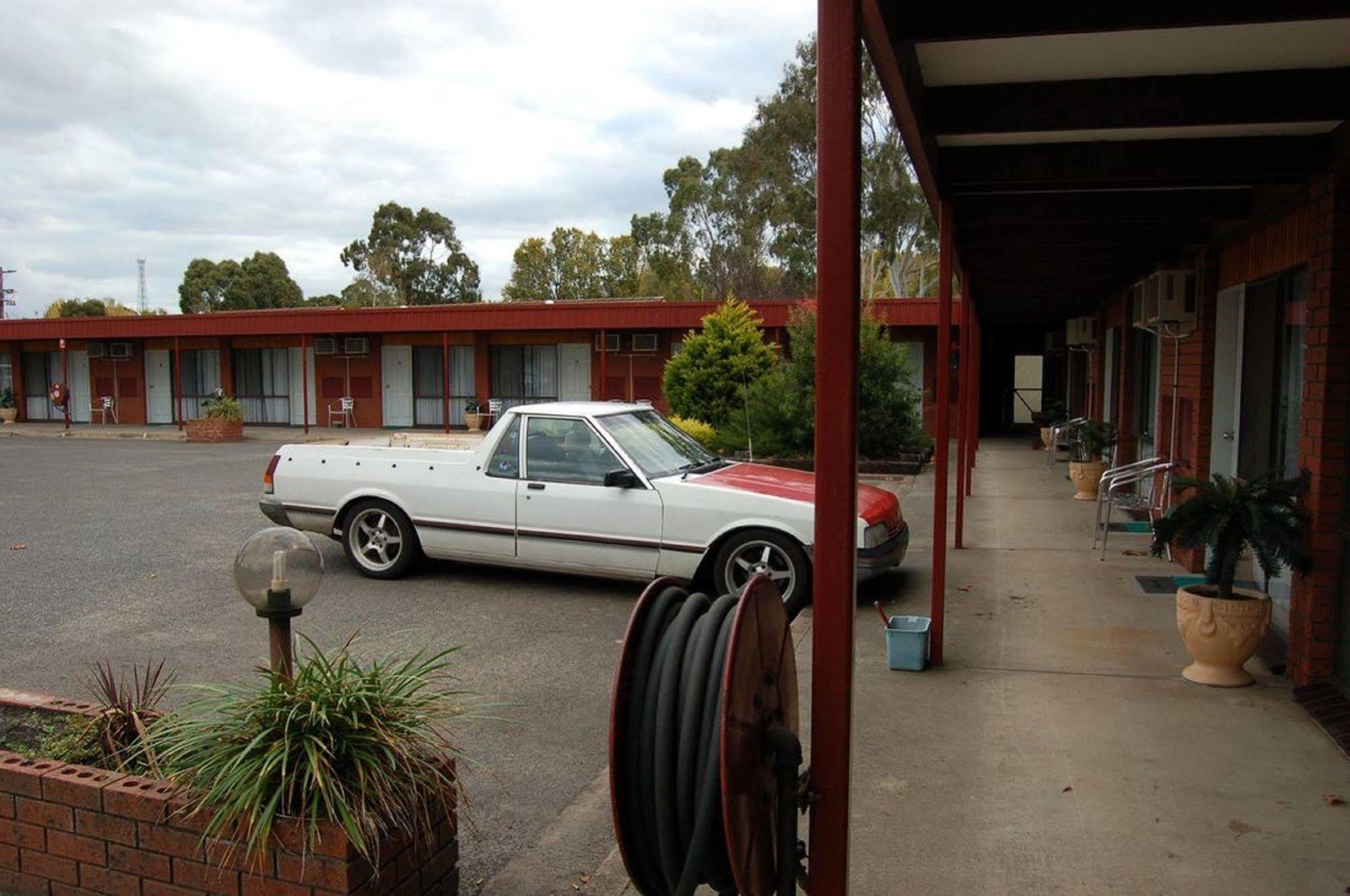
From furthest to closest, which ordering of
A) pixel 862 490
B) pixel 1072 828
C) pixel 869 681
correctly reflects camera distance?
pixel 862 490, pixel 869 681, pixel 1072 828

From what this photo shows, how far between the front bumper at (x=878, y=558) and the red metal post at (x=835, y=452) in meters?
4.53

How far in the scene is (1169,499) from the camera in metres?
9.74

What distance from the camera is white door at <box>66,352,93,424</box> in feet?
114

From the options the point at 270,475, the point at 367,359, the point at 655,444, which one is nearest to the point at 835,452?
the point at 655,444

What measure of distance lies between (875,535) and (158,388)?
31516 millimetres

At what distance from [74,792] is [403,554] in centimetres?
544

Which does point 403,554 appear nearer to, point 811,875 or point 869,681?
point 869,681

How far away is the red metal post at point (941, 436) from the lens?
21.0ft

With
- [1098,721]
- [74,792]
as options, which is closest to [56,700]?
[74,792]

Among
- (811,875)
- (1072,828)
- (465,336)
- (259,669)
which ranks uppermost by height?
(465,336)

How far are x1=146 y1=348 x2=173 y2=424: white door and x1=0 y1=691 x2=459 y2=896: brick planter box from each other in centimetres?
3307

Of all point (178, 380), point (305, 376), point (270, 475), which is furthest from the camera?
point (178, 380)

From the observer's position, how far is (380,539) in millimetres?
8984

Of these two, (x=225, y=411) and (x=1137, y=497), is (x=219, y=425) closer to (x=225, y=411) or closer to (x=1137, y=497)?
(x=225, y=411)
